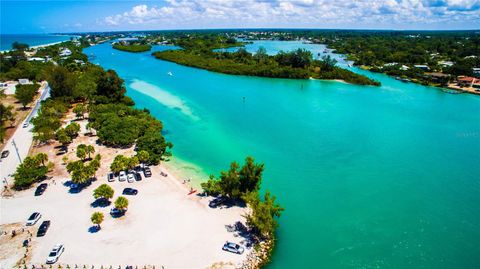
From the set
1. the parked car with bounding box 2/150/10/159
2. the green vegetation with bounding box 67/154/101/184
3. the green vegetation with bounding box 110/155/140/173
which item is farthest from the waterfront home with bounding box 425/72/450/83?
the parked car with bounding box 2/150/10/159

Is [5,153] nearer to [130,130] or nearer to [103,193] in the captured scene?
[130,130]

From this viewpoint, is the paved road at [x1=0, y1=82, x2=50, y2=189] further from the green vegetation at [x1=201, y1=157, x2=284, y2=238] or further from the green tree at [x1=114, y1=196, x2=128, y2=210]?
the green vegetation at [x1=201, y1=157, x2=284, y2=238]

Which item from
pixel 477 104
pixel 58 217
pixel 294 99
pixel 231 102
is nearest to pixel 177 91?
pixel 231 102

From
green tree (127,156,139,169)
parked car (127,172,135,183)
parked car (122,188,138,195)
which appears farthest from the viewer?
green tree (127,156,139,169)

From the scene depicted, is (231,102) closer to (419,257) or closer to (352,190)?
(352,190)

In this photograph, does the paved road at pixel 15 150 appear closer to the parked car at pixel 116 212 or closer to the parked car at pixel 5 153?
the parked car at pixel 5 153

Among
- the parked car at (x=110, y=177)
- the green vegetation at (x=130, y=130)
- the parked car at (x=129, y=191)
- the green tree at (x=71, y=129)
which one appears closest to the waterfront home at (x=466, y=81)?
the green vegetation at (x=130, y=130)

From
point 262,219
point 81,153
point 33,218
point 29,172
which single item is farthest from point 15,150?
point 262,219
